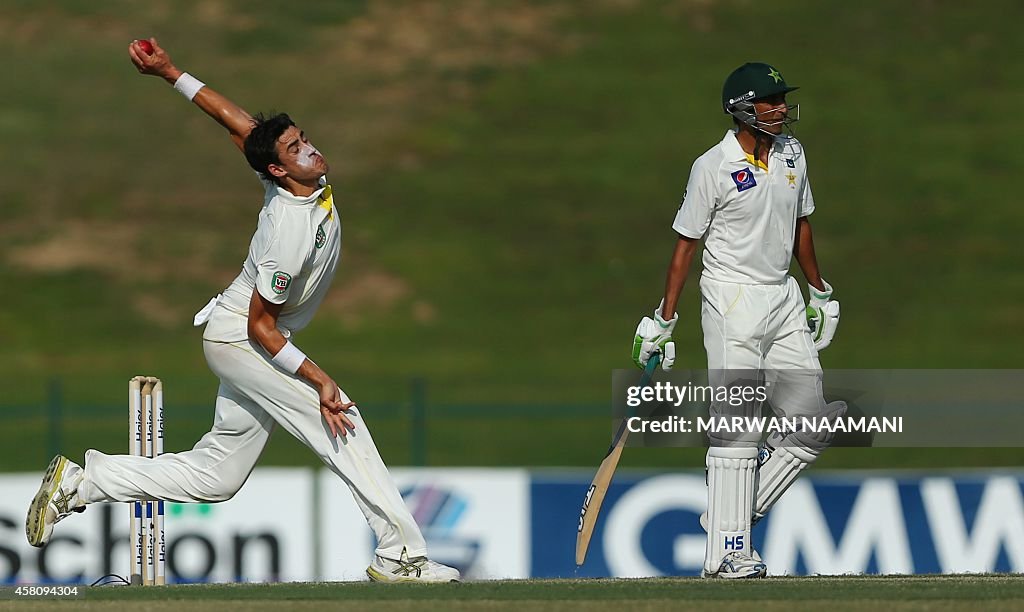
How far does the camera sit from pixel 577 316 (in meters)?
23.8

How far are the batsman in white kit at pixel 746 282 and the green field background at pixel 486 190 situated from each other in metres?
11.2

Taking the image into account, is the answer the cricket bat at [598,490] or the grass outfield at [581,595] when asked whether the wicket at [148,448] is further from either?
the cricket bat at [598,490]

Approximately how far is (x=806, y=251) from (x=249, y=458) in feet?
7.88

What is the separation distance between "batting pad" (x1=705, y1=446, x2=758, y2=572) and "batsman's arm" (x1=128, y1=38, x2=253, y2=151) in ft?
7.28

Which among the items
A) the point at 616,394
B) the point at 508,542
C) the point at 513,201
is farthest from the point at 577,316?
the point at 616,394

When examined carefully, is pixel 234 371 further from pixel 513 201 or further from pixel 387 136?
pixel 387 136

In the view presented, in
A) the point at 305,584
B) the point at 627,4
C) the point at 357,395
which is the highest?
the point at 627,4

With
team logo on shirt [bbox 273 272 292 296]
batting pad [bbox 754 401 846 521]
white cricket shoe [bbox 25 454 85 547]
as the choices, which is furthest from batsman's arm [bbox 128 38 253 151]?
batting pad [bbox 754 401 846 521]

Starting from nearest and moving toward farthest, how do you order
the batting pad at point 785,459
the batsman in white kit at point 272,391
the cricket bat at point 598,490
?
the batsman in white kit at point 272,391 → the batting pad at point 785,459 → the cricket bat at point 598,490

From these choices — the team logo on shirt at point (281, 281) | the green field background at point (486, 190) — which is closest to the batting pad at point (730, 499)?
the team logo on shirt at point (281, 281)

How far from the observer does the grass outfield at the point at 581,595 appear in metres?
5.61

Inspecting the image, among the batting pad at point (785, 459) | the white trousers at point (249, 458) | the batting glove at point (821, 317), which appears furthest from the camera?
the batting glove at point (821, 317)

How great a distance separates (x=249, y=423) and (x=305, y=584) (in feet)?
2.18

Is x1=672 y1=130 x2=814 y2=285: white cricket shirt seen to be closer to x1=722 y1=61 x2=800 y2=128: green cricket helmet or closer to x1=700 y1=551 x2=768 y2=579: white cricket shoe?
x1=722 y1=61 x2=800 y2=128: green cricket helmet
